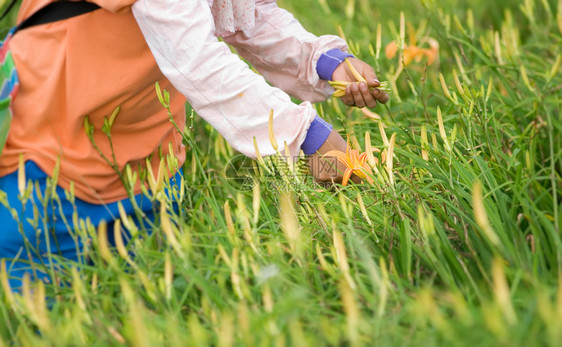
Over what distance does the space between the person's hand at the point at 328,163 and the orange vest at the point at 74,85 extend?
41 cm

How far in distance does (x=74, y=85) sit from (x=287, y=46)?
564mm

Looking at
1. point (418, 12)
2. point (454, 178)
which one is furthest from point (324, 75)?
point (418, 12)

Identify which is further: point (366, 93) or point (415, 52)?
point (415, 52)

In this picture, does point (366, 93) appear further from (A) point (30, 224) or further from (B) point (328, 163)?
(A) point (30, 224)

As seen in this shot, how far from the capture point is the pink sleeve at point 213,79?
3.92 ft

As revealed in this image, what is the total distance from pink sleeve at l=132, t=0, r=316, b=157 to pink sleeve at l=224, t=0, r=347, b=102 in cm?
36

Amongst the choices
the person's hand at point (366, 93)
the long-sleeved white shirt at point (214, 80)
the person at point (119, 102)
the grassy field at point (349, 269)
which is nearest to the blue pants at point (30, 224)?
the person at point (119, 102)

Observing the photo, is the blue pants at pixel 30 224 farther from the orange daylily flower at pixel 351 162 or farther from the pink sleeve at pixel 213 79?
the orange daylily flower at pixel 351 162

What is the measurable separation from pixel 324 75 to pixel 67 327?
91cm

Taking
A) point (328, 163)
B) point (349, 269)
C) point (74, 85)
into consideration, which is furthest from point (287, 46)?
point (349, 269)

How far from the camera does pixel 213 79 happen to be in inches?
48.4

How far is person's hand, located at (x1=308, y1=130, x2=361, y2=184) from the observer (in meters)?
1.32

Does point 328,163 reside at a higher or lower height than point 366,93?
lower

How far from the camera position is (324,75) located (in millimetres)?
1599
